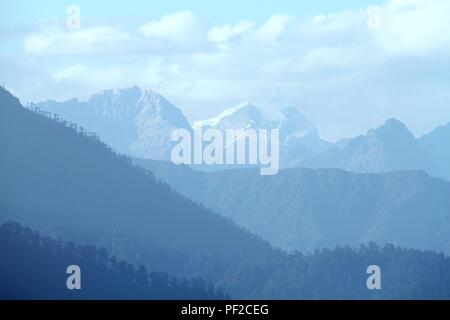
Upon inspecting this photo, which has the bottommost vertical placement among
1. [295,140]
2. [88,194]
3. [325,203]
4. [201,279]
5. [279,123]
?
[201,279]

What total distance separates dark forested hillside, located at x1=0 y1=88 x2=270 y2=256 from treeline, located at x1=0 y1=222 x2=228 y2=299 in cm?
340

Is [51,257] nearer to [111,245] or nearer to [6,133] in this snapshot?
[111,245]

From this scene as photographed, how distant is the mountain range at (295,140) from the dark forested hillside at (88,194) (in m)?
9.32

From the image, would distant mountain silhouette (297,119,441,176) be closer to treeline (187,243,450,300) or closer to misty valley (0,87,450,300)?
misty valley (0,87,450,300)

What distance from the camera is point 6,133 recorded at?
6619cm

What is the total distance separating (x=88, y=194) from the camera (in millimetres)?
53312

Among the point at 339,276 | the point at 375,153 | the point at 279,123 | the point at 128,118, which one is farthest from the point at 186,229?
the point at 128,118

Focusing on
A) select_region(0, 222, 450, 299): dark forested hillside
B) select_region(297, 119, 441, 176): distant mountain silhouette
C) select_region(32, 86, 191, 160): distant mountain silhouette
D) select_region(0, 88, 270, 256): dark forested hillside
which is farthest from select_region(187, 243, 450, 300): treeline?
select_region(297, 119, 441, 176): distant mountain silhouette

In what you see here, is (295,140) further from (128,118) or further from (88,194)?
(88,194)

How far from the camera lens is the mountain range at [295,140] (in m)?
96.9

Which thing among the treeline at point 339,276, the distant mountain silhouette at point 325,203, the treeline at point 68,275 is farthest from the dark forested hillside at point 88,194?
the distant mountain silhouette at point 325,203

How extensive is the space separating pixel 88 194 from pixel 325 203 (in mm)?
56804
